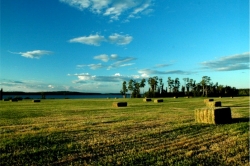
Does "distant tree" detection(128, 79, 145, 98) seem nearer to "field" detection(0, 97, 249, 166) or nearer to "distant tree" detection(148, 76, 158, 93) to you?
"distant tree" detection(148, 76, 158, 93)

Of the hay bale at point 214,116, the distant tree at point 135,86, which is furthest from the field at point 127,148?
the distant tree at point 135,86

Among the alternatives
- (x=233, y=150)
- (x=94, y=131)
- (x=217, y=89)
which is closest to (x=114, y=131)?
(x=94, y=131)

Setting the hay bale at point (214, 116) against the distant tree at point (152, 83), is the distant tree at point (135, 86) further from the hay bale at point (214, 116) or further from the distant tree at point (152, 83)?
the hay bale at point (214, 116)

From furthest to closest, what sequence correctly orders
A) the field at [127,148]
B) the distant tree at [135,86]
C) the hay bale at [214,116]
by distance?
the distant tree at [135,86]
the hay bale at [214,116]
the field at [127,148]

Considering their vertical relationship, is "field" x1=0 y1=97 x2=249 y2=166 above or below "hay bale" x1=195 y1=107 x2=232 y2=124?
below

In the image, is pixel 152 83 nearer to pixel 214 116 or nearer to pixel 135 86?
pixel 135 86

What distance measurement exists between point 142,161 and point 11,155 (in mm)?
4564

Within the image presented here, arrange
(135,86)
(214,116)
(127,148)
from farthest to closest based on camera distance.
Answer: (135,86) < (214,116) < (127,148)

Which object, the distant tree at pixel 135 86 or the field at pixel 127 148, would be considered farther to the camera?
the distant tree at pixel 135 86

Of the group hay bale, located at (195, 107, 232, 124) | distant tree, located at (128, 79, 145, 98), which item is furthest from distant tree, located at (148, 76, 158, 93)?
hay bale, located at (195, 107, 232, 124)

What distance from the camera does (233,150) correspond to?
9.04 meters

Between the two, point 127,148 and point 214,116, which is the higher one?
point 214,116

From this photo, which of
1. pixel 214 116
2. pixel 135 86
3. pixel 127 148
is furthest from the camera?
pixel 135 86

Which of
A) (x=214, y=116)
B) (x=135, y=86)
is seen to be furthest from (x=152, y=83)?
(x=214, y=116)
